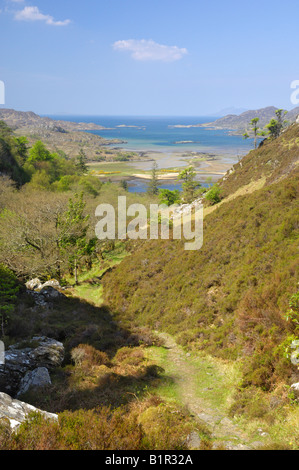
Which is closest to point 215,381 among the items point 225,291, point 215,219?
point 225,291

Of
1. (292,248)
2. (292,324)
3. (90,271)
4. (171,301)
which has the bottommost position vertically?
(90,271)

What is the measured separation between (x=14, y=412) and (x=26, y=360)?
Answer: 4.03 m

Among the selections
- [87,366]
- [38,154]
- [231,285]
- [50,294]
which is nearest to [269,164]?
[231,285]

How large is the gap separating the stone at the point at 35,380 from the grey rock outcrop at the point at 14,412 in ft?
5.78

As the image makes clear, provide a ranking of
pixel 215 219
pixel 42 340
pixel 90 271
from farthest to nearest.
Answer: pixel 90 271, pixel 215 219, pixel 42 340

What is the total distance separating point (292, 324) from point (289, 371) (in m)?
1.34

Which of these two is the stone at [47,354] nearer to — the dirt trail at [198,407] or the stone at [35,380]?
the stone at [35,380]

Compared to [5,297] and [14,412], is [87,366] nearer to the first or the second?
[14,412]

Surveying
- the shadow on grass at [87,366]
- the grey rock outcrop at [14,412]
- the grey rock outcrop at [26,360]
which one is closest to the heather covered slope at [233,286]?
the shadow on grass at [87,366]

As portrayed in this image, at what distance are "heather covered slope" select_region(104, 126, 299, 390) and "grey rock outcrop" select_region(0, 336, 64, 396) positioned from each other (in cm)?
534

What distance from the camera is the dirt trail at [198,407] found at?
5.84 metres

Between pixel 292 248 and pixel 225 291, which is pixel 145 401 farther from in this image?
pixel 292 248

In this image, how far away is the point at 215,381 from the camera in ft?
29.1

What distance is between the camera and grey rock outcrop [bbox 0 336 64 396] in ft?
27.3
